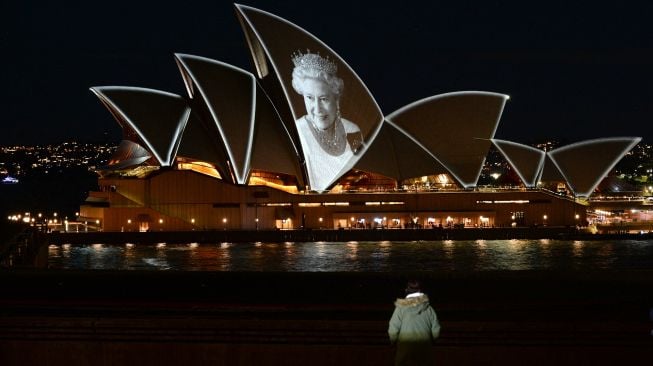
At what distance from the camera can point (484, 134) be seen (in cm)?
4559

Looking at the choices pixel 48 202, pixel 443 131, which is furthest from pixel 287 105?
pixel 48 202

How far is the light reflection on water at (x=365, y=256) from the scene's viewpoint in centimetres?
2803

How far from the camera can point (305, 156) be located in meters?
43.1

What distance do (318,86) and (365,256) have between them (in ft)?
39.1

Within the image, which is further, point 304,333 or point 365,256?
point 365,256

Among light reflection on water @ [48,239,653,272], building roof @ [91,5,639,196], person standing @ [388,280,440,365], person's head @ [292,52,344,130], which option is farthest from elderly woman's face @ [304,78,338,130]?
Answer: person standing @ [388,280,440,365]

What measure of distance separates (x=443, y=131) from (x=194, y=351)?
3931 cm

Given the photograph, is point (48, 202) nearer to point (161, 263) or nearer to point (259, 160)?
point (259, 160)

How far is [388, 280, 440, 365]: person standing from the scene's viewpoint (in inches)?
217

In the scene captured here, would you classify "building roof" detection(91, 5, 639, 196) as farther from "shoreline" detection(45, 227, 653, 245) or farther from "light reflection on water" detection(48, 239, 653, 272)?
"light reflection on water" detection(48, 239, 653, 272)

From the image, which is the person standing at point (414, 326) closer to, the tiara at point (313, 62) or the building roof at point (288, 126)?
the building roof at point (288, 126)

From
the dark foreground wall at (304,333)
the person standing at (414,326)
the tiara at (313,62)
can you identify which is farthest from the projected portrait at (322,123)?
the person standing at (414,326)

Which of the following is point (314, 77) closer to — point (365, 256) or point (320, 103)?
point (320, 103)

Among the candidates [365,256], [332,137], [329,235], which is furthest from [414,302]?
[332,137]
